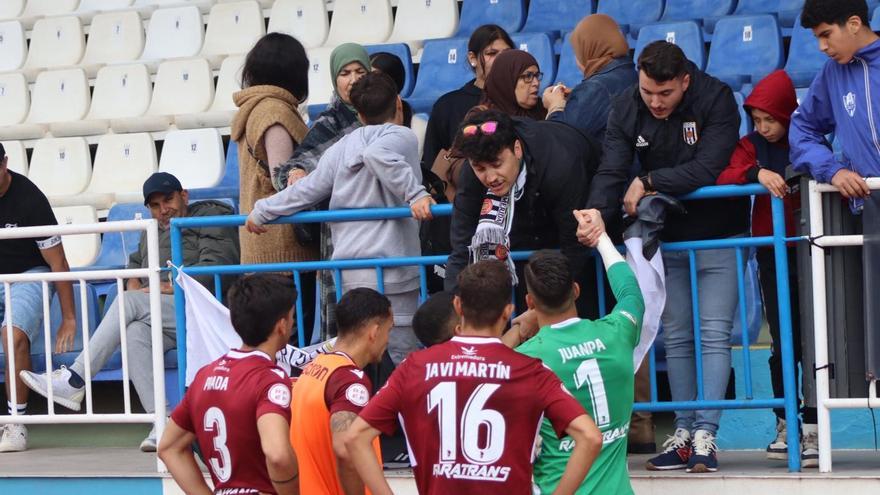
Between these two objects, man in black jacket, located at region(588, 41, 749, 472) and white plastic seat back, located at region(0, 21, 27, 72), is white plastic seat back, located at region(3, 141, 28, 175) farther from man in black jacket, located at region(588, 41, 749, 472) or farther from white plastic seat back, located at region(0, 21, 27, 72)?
man in black jacket, located at region(588, 41, 749, 472)

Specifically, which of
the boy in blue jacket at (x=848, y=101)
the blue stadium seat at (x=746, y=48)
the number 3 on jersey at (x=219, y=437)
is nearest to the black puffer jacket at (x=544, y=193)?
the boy in blue jacket at (x=848, y=101)

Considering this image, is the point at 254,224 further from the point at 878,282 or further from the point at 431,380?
the point at 878,282

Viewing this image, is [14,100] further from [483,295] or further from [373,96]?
[483,295]

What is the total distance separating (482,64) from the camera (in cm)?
618

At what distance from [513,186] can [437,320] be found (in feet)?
1.83

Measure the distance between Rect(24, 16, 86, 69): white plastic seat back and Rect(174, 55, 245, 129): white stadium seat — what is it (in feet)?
5.20

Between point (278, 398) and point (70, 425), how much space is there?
10.6ft

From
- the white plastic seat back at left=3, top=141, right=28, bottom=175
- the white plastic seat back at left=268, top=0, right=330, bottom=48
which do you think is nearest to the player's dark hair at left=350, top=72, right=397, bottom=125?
the white plastic seat back at left=268, top=0, right=330, bottom=48

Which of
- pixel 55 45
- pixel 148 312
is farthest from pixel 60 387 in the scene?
pixel 55 45

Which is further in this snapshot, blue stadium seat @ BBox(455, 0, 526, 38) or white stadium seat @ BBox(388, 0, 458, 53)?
white stadium seat @ BBox(388, 0, 458, 53)

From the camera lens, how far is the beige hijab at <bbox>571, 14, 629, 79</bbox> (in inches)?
214

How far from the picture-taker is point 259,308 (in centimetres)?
432

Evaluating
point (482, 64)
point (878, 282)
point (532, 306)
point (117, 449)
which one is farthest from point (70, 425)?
point (878, 282)

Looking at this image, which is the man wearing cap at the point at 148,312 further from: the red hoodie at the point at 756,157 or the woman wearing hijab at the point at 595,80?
the red hoodie at the point at 756,157
